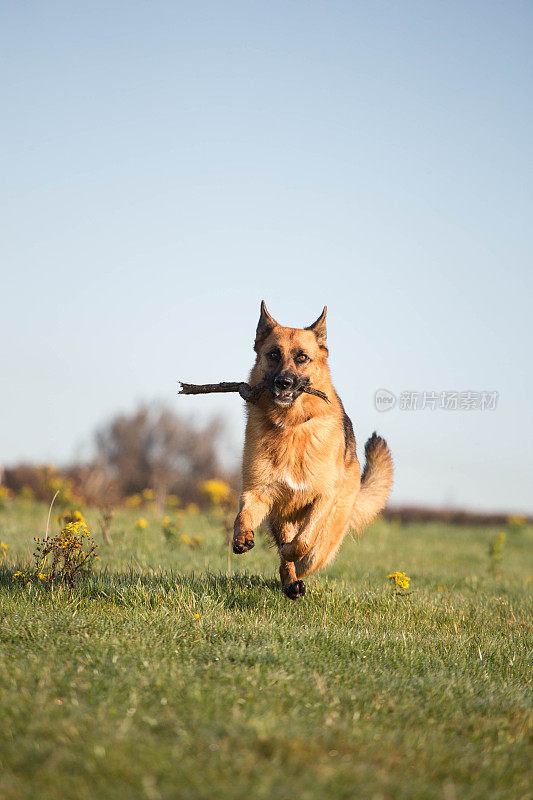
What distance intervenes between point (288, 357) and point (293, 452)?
0.84 m

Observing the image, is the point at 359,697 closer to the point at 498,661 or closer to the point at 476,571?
the point at 498,661


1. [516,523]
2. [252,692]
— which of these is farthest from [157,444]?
[252,692]

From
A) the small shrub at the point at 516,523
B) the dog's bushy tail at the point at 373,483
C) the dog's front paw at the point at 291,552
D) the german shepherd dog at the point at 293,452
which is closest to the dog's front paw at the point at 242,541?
the german shepherd dog at the point at 293,452

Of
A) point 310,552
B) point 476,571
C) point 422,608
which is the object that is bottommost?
point 476,571

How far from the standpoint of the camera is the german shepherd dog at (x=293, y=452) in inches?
232

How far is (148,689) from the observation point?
3.56 meters

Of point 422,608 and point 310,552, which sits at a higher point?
point 310,552

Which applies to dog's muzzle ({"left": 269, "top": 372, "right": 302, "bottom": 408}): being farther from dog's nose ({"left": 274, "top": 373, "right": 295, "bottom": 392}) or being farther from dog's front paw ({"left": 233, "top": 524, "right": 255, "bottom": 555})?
dog's front paw ({"left": 233, "top": 524, "right": 255, "bottom": 555})

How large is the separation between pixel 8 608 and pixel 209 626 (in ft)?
4.78

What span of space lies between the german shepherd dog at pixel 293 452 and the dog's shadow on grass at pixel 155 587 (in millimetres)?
349

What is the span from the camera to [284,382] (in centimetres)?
571

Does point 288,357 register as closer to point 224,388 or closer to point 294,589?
point 224,388

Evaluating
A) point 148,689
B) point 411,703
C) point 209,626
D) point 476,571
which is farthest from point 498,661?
point 476,571

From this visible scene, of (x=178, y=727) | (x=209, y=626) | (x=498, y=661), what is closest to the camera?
(x=178, y=727)
